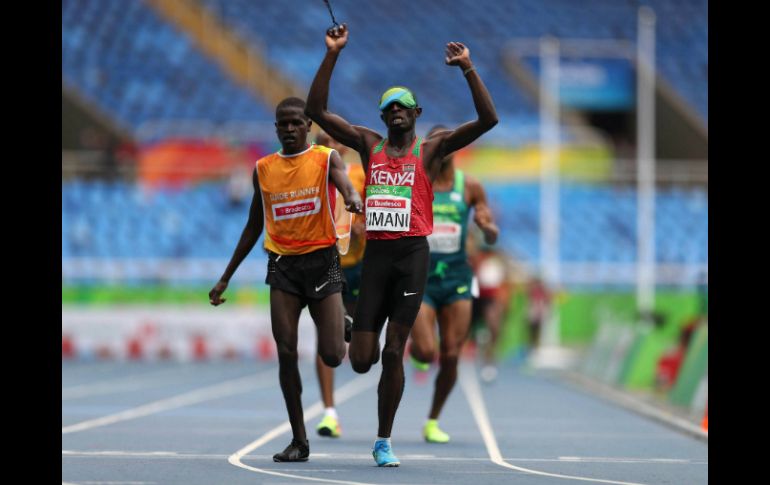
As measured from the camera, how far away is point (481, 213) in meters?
12.6

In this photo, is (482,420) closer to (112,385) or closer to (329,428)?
(329,428)

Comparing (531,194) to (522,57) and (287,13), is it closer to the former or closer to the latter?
(522,57)

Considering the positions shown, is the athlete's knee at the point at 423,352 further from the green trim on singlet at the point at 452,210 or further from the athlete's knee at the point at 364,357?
the athlete's knee at the point at 364,357

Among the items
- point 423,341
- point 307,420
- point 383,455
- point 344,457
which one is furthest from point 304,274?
point 307,420

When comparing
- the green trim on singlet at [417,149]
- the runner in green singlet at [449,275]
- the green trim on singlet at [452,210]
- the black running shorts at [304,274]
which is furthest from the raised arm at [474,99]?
the green trim on singlet at [452,210]

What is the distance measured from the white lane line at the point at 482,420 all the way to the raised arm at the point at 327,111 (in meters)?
2.23

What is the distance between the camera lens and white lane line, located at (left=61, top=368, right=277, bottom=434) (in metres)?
14.0

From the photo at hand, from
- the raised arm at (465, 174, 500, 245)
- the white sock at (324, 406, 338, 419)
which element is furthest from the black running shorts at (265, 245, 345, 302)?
the white sock at (324, 406, 338, 419)

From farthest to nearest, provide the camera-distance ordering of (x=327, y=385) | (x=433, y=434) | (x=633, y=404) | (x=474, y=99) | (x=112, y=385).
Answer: (x=112, y=385) < (x=633, y=404) < (x=327, y=385) < (x=433, y=434) < (x=474, y=99)

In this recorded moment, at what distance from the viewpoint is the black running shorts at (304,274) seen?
1002cm

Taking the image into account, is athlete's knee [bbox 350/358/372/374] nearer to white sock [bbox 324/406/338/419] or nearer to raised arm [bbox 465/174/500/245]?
raised arm [bbox 465/174/500/245]

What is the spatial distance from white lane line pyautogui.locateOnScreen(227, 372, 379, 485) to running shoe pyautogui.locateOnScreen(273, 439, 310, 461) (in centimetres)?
25

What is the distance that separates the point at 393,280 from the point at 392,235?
0.29 meters
